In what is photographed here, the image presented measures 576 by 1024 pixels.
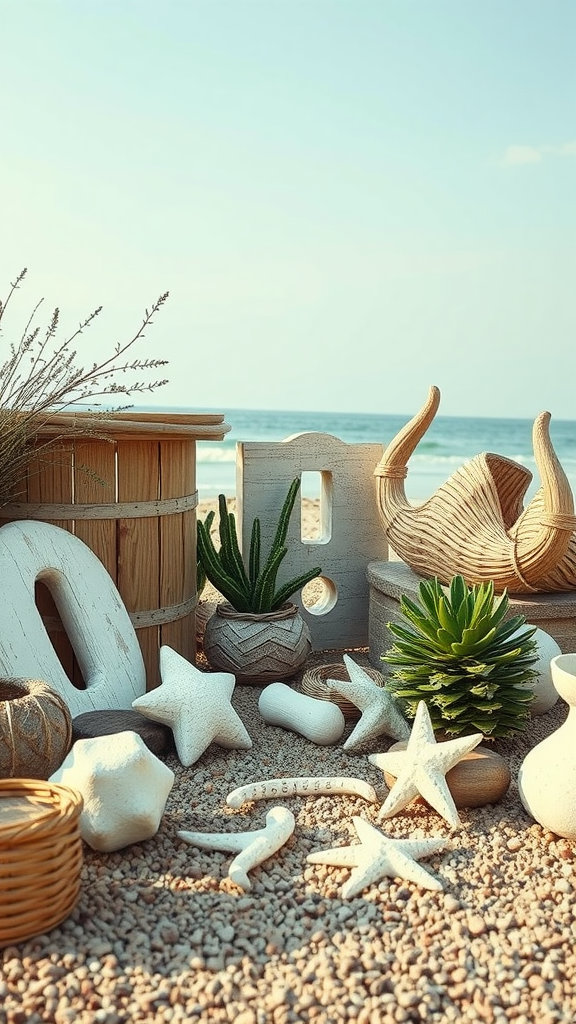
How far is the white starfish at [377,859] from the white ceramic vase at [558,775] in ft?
1.09

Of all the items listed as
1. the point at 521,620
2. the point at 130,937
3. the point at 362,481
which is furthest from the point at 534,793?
the point at 362,481

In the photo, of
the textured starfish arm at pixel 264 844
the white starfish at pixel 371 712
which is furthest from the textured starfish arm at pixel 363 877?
the white starfish at pixel 371 712

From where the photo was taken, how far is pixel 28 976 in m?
1.89

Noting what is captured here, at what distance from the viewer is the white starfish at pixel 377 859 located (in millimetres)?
2254

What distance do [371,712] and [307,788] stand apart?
477 millimetres

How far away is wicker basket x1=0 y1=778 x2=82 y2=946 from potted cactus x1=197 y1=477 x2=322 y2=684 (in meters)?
1.78

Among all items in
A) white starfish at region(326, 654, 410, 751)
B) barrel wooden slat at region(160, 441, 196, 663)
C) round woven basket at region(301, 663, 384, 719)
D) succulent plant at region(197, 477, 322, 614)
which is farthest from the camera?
succulent plant at region(197, 477, 322, 614)

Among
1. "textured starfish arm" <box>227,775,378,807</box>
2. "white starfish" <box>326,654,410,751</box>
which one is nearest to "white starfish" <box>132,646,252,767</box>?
"textured starfish arm" <box>227,775,378,807</box>

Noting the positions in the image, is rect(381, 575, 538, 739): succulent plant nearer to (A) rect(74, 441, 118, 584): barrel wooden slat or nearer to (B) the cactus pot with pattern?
(B) the cactus pot with pattern

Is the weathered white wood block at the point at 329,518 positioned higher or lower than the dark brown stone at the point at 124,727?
higher

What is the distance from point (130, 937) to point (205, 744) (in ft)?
3.49

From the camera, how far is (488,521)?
12.8 ft

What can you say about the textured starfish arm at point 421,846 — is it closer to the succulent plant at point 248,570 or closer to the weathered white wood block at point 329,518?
the succulent plant at point 248,570

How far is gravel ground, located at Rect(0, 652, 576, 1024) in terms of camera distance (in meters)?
1.82
